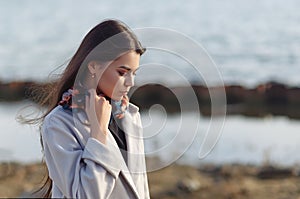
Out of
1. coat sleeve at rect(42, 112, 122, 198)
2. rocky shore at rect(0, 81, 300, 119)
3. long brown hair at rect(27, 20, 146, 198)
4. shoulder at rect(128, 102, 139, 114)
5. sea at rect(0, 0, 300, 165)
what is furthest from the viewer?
rocky shore at rect(0, 81, 300, 119)

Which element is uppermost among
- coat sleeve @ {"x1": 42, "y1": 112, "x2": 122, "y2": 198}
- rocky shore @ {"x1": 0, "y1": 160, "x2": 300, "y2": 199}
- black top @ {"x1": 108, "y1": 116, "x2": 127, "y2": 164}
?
black top @ {"x1": 108, "y1": 116, "x2": 127, "y2": 164}

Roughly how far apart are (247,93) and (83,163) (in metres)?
8.02

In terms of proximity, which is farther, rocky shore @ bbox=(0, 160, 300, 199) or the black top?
rocky shore @ bbox=(0, 160, 300, 199)

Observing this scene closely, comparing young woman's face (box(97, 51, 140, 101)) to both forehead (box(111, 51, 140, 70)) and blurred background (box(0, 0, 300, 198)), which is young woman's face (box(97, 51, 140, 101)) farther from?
blurred background (box(0, 0, 300, 198))

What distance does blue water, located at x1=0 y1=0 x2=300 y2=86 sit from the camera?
1080 centimetres

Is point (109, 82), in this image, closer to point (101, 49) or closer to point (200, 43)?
point (101, 49)

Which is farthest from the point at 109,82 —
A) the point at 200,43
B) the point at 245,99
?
the point at 245,99

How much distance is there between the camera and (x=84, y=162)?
2.31 metres

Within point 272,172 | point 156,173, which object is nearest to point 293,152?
point 272,172

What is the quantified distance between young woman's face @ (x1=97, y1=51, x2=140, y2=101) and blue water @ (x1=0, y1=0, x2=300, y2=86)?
6085mm

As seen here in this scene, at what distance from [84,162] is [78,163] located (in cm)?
2

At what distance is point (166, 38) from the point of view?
2.73 metres

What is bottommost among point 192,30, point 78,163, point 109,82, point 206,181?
point 206,181

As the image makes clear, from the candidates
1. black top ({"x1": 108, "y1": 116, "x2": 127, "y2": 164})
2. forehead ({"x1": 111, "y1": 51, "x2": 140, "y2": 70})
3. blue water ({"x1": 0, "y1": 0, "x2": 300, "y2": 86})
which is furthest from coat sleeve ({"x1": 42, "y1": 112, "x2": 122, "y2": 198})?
blue water ({"x1": 0, "y1": 0, "x2": 300, "y2": 86})
